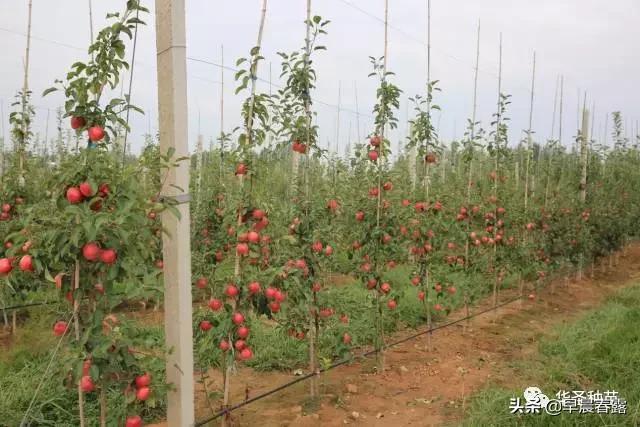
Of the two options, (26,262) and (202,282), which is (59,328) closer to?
(26,262)

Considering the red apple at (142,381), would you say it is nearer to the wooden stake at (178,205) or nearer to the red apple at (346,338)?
the wooden stake at (178,205)

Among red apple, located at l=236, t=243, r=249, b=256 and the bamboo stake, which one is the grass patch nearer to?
red apple, located at l=236, t=243, r=249, b=256

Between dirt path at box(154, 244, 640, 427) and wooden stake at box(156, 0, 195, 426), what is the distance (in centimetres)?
106

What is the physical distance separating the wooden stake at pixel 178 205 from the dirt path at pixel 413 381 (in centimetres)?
106

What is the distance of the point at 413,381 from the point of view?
386cm

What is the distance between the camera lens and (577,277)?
26.1ft

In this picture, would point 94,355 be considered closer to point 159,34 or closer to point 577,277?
point 159,34

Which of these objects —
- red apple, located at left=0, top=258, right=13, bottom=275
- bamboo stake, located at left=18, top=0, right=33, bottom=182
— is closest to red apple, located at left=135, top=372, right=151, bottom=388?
red apple, located at left=0, top=258, right=13, bottom=275

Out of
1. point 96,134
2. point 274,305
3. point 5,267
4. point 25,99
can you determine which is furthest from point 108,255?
point 25,99

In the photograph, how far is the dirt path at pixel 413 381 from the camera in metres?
3.25

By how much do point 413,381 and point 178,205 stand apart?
99.3 inches

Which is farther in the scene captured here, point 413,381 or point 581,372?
point 413,381

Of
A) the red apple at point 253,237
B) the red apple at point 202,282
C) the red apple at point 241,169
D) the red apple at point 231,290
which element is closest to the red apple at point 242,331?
the red apple at point 231,290

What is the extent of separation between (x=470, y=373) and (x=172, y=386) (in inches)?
103
